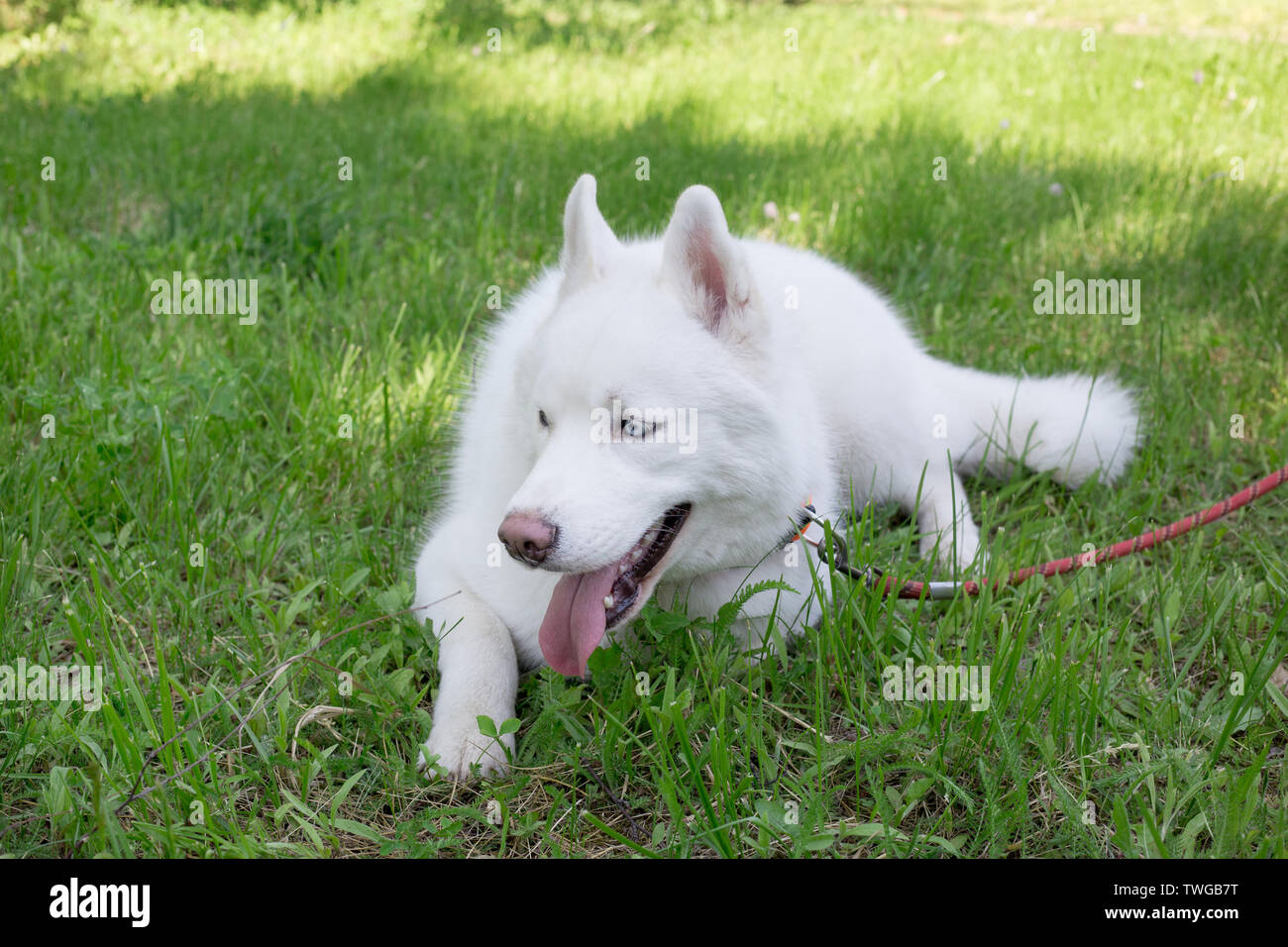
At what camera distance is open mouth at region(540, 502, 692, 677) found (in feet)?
6.36

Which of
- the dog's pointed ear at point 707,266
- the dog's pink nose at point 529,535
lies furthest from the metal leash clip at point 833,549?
the dog's pink nose at point 529,535

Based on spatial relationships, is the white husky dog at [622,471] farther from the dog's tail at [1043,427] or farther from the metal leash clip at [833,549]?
the dog's tail at [1043,427]

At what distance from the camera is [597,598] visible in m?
1.94

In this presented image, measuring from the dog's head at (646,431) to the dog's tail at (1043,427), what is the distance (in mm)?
1198

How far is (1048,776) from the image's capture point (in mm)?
1827

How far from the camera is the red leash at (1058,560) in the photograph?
87.4 inches

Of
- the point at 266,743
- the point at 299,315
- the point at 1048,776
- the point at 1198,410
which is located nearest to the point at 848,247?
the point at 1198,410

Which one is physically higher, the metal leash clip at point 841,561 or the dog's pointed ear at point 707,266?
the dog's pointed ear at point 707,266

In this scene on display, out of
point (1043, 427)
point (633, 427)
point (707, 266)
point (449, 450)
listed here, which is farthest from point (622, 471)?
point (1043, 427)

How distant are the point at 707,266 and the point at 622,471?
0.46 metres

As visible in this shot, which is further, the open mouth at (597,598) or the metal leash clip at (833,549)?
the metal leash clip at (833,549)

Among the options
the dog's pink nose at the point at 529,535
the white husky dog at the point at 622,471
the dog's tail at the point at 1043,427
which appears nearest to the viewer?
the dog's pink nose at the point at 529,535

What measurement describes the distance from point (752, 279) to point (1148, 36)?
961cm

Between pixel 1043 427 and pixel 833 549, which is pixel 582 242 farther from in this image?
pixel 1043 427
